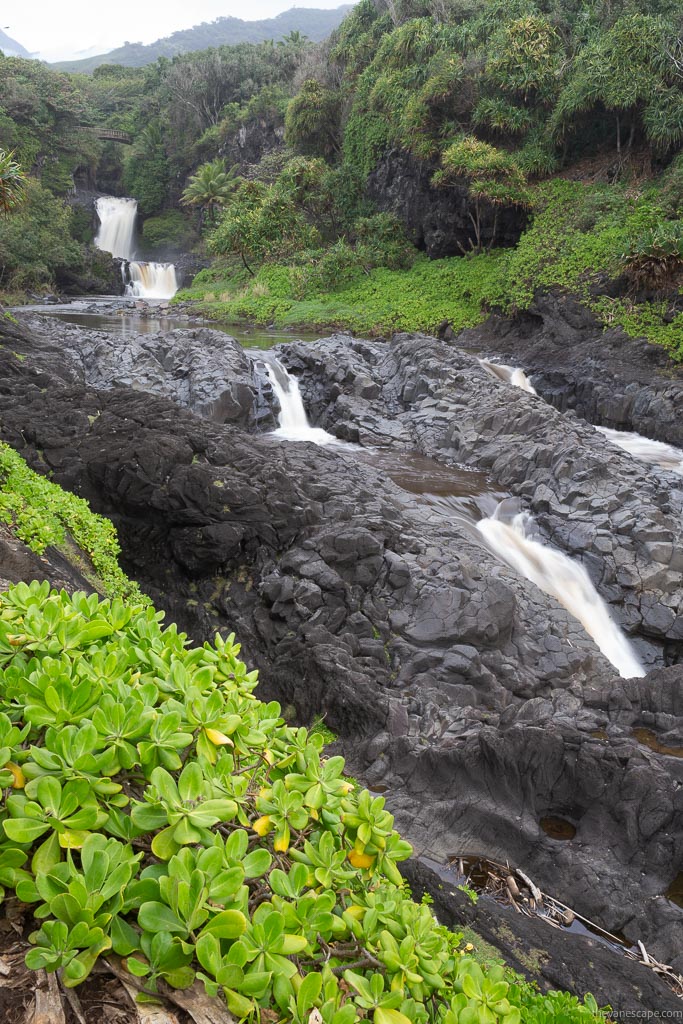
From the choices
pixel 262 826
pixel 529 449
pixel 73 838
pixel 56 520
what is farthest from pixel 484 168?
pixel 73 838

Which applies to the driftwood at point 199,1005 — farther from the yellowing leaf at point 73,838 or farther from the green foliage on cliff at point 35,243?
the green foliage on cliff at point 35,243

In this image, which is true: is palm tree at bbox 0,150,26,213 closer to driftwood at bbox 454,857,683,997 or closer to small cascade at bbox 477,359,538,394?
small cascade at bbox 477,359,538,394

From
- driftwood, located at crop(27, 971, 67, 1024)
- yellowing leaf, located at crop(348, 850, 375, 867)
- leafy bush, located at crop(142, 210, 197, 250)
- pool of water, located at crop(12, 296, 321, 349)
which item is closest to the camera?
driftwood, located at crop(27, 971, 67, 1024)

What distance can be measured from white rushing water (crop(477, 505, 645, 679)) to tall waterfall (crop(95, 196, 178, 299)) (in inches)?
1371

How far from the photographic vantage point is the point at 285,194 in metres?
34.3

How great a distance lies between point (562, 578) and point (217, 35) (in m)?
199

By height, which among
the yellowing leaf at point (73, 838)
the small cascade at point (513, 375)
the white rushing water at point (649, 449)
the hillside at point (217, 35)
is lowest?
the white rushing water at point (649, 449)

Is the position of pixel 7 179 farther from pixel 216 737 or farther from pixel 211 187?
pixel 211 187

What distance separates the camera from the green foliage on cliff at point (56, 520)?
5770 mm

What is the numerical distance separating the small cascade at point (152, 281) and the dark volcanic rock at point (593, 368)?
25.1 meters

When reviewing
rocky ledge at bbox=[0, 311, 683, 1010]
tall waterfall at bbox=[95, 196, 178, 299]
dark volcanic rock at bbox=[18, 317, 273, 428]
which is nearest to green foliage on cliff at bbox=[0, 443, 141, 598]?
rocky ledge at bbox=[0, 311, 683, 1010]

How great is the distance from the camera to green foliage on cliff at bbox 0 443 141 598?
577 cm

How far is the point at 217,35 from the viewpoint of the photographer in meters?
163

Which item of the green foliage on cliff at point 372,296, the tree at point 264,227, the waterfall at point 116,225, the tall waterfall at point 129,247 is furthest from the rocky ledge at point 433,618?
the waterfall at point 116,225
